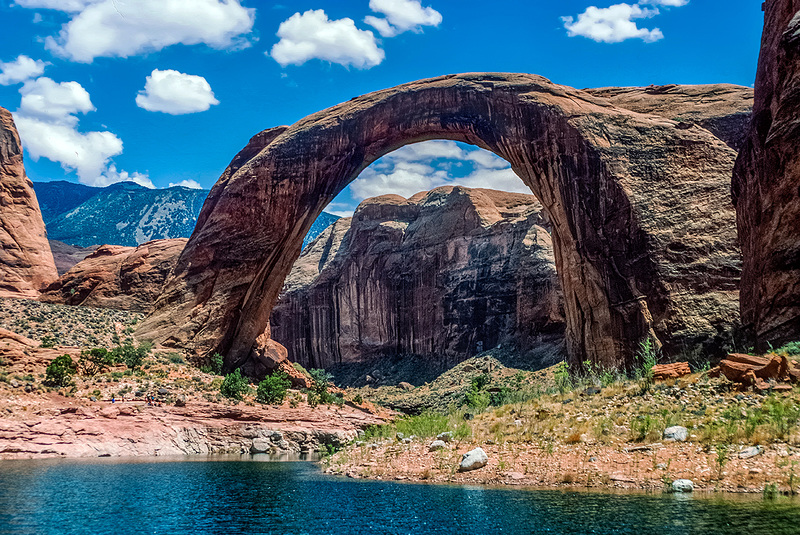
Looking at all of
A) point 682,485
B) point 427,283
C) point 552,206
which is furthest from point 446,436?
point 427,283

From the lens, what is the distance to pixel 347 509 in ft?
28.3

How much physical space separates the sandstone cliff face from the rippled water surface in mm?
18150

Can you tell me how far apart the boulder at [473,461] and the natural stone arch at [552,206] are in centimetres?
1070

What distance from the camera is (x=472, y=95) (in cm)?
2683

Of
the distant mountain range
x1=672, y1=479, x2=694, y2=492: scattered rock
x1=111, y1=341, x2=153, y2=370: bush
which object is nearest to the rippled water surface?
x1=672, y1=479, x2=694, y2=492: scattered rock

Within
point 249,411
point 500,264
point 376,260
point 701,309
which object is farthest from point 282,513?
point 376,260

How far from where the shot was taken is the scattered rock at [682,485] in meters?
8.60

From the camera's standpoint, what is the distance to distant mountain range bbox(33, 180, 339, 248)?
152m

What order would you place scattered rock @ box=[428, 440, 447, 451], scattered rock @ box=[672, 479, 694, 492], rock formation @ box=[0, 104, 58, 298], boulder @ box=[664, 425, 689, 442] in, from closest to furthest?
scattered rock @ box=[672, 479, 694, 492] < boulder @ box=[664, 425, 689, 442] < scattered rock @ box=[428, 440, 447, 451] < rock formation @ box=[0, 104, 58, 298]

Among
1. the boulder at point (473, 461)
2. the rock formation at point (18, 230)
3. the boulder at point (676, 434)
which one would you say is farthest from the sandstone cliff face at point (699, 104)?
the rock formation at point (18, 230)

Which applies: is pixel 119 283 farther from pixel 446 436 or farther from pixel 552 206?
pixel 446 436

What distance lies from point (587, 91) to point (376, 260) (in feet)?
107

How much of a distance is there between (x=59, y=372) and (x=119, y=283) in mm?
19855

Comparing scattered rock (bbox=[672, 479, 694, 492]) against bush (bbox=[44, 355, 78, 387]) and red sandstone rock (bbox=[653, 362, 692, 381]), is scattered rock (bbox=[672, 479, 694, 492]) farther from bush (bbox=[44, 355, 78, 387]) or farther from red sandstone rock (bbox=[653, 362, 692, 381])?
bush (bbox=[44, 355, 78, 387])
